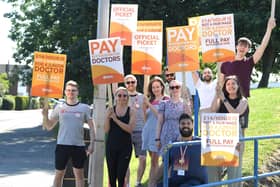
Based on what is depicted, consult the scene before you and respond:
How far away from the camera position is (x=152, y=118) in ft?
25.7

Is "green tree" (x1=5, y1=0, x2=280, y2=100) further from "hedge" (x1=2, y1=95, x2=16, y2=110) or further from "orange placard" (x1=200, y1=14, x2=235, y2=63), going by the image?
"hedge" (x1=2, y1=95, x2=16, y2=110)

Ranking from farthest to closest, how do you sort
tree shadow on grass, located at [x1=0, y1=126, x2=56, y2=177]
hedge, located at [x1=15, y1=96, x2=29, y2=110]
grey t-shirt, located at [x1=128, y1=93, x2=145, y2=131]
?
hedge, located at [x1=15, y1=96, x2=29, y2=110], tree shadow on grass, located at [x1=0, y1=126, x2=56, y2=177], grey t-shirt, located at [x1=128, y1=93, x2=145, y2=131]

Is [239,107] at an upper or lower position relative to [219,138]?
upper

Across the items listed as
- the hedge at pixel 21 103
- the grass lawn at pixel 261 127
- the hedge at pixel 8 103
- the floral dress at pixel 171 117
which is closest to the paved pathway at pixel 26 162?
the grass lawn at pixel 261 127

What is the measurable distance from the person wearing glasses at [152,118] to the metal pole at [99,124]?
62cm

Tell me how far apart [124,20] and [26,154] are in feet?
36.8

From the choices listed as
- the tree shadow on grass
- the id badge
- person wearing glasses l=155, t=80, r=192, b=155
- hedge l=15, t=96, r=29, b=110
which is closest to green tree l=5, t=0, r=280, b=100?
the tree shadow on grass

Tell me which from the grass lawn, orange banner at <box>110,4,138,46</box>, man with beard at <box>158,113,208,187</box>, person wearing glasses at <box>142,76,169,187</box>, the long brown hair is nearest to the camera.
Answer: man with beard at <box>158,113,208,187</box>

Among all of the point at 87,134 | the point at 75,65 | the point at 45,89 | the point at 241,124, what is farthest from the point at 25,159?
the point at 241,124

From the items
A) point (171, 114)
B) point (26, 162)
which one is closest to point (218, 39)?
point (171, 114)

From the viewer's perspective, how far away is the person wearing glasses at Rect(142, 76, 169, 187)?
7.64m

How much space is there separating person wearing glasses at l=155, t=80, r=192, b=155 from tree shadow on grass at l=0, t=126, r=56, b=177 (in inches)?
261

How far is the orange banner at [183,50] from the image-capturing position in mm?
7535

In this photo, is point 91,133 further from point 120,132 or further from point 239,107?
point 239,107
